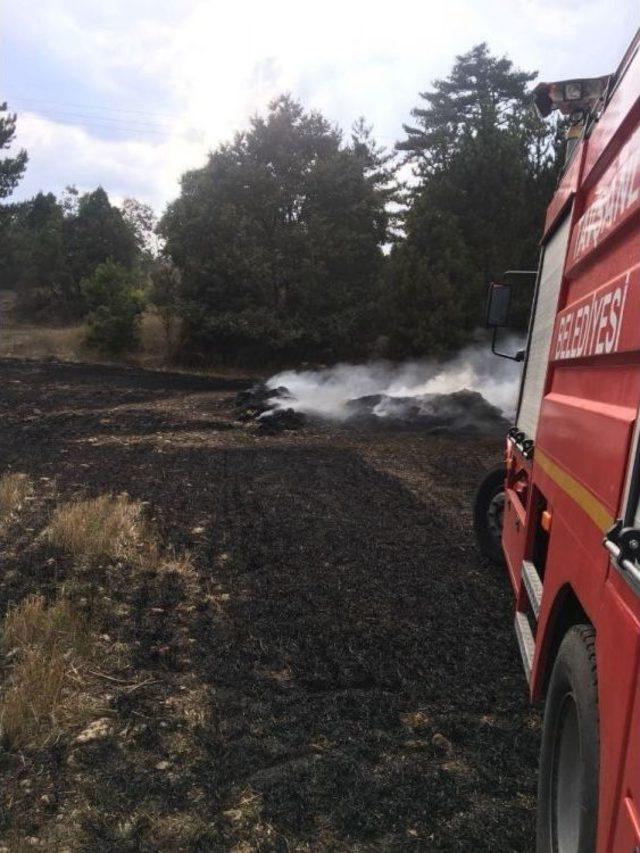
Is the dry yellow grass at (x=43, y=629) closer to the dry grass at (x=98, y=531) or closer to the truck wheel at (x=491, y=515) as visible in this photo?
the dry grass at (x=98, y=531)

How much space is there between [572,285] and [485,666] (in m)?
2.17

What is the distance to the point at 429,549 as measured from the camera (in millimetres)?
5914

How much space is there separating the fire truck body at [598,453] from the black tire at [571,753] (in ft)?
0.09

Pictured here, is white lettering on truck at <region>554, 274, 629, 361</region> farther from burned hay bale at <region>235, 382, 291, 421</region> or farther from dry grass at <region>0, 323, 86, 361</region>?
dry grass at <region>0, 323, 86, 361</region>

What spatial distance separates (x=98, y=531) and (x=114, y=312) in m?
22.3

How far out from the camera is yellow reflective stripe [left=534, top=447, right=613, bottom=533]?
1753 millimetres

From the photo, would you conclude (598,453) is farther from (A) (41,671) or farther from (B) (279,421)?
(B) (279,421)

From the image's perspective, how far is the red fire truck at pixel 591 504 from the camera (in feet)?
4.86

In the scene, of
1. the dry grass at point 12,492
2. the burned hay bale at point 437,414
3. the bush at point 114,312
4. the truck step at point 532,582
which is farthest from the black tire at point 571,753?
the bush at point 114,312

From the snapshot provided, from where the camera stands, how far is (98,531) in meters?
5.70

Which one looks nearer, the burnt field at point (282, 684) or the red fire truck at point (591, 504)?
the red fire truck at point (591, 504)

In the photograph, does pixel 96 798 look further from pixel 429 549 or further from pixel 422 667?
pixel 429 549

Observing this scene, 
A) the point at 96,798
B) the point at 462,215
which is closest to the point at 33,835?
the point at 96,798

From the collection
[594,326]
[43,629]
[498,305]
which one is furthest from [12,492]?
[594,326]
